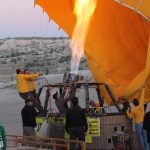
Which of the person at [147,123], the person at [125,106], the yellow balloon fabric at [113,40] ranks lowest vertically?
the person at [147,123]

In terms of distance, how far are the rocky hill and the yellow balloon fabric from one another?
105ft

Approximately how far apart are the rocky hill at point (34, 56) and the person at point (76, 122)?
36.9 meters

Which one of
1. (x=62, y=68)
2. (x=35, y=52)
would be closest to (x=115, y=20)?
(x=62, y=68)

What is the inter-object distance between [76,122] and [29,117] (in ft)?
4.63

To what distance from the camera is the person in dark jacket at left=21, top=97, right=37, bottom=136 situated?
13.6m

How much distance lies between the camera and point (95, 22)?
55.1 ft

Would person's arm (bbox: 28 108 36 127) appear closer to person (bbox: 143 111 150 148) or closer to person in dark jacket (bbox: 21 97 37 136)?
person in dark jacket (bbox: 21 97 37 136)

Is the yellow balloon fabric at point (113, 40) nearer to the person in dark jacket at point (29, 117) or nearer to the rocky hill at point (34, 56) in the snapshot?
the person in dark jacket at point (29, 117)

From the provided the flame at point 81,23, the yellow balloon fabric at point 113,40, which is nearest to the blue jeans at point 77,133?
the yellow balloon fabric at point 113,40

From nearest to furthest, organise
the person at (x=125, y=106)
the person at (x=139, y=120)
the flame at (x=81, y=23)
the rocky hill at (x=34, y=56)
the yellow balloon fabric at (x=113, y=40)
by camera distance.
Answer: the person at (x=139, y=120) < the person at (x=125, y=106) < the flame at (x=81, y=23) < the yellow balloon fabric at (x=113, y=40) < the rocky hill at (x=34, y=56)

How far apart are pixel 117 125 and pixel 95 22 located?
4267 millimetres

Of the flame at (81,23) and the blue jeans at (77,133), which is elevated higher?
the flame at (81,23)

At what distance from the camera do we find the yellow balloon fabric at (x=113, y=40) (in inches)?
644

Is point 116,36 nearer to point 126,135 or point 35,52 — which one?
point 126,135
